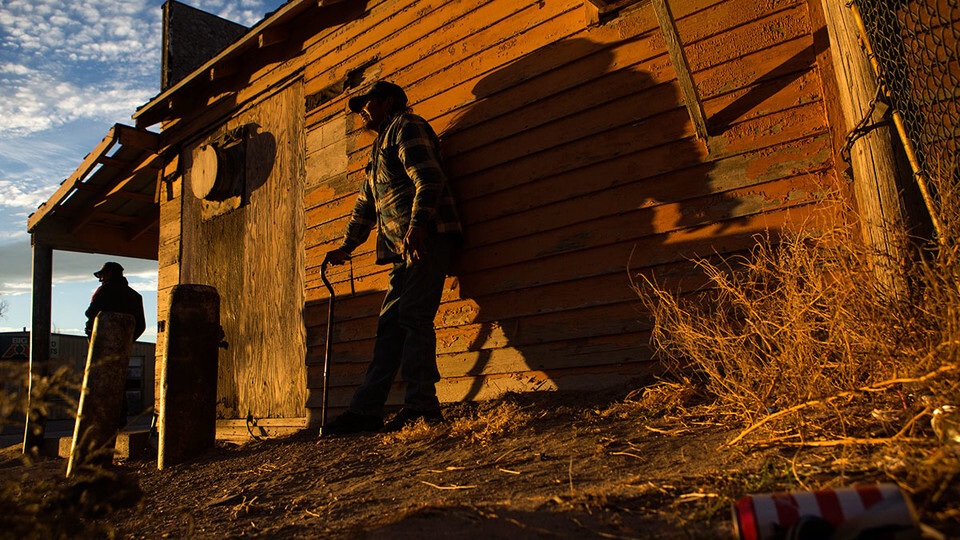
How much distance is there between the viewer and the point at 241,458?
165 inches

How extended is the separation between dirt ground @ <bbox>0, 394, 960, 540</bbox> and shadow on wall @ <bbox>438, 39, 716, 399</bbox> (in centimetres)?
34

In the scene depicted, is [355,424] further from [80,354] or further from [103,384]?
[80,354]

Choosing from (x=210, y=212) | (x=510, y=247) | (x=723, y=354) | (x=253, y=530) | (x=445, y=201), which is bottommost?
(x=253, y=530)

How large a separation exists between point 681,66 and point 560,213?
3.87 ft

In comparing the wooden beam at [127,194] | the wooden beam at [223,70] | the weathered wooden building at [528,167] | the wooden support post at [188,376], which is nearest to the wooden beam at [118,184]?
the wooden beam at [127,194]

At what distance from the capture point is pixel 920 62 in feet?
9.55

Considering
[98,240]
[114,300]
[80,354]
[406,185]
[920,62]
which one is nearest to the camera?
[920,62]

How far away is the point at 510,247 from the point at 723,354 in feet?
6.15

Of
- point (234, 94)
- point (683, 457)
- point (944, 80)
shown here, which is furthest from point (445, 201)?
point (234, 94)

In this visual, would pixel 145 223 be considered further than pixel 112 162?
Yes

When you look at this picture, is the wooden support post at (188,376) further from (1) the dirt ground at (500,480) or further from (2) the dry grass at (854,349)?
(2) the dry grass at (854,349)

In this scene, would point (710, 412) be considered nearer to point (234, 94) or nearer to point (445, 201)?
point (445, 201)

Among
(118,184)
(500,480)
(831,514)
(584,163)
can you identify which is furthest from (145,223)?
(831,514)

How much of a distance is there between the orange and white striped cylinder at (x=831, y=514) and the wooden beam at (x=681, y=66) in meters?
2.47
